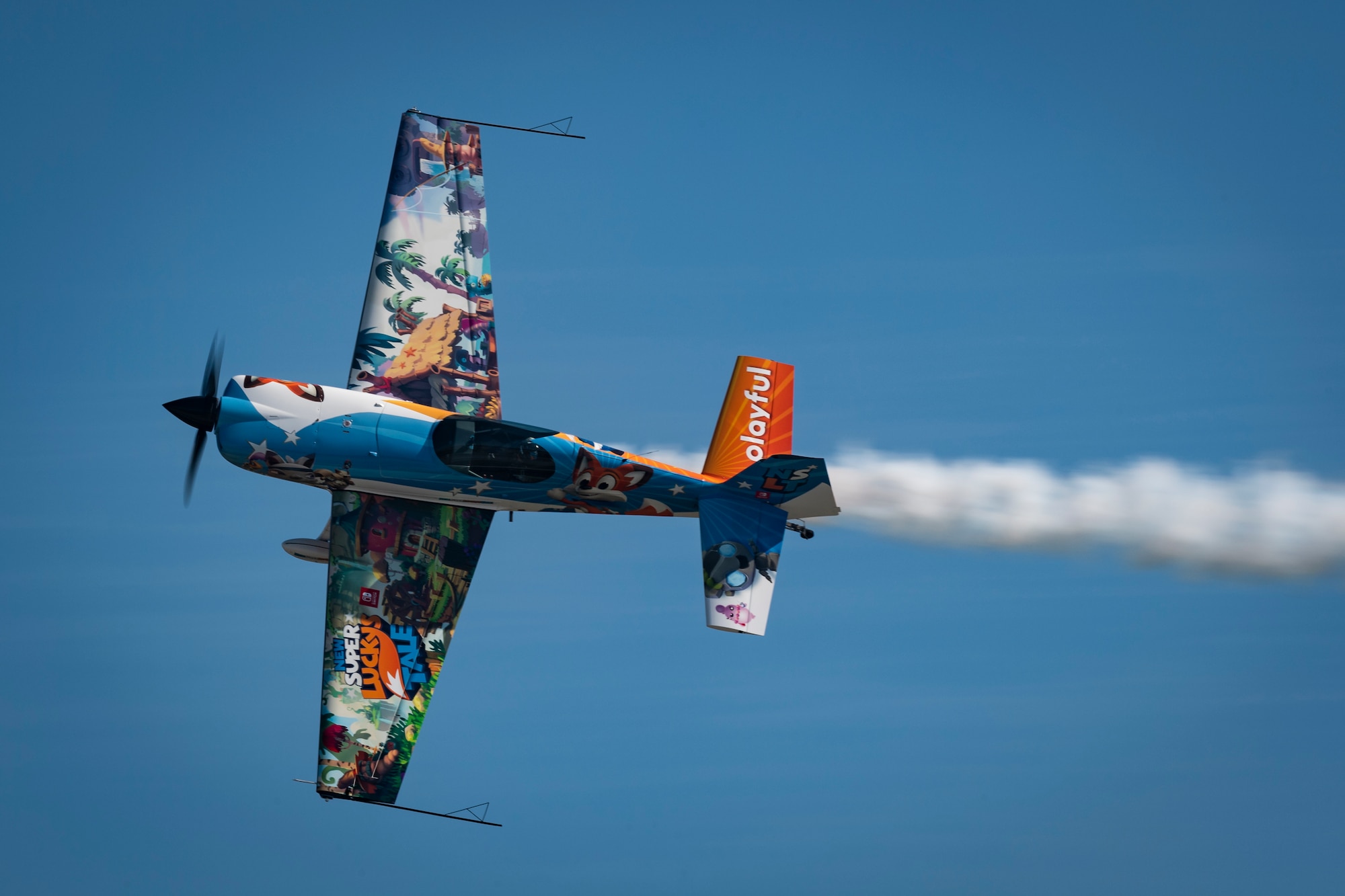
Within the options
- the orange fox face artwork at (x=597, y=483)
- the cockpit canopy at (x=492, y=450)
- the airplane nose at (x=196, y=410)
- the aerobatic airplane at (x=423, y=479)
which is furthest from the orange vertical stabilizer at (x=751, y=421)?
the airplane nose at (x=196, y=410)

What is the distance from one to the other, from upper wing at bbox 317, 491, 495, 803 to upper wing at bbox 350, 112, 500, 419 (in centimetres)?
239

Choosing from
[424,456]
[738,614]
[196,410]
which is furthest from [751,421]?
[196,410]

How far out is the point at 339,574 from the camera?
30.7 m

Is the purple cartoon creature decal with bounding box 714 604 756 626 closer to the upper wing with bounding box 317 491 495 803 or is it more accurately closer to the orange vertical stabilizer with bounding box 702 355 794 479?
the orange vertical stabilizer with bounding box 702 355 794 479

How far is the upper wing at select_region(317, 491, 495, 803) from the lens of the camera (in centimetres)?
2997

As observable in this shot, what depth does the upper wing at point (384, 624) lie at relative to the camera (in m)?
30.0

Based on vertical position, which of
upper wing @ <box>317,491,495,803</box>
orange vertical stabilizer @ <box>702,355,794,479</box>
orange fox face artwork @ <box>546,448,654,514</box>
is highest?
orange vertical stabilizer @ <box>702,355,794,479</box>

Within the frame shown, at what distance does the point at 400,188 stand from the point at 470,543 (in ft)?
24.1

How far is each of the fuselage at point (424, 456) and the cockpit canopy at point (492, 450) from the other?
2 cm

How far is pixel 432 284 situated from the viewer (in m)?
31.9

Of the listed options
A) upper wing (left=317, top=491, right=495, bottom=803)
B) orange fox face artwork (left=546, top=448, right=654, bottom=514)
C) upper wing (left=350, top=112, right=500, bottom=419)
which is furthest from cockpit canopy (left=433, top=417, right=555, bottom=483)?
upper wing (left=317, top=491, right=495, bottom=803)

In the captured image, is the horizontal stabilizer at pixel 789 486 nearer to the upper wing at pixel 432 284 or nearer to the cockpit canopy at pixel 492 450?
the cockpit canopy at pixel 492 450

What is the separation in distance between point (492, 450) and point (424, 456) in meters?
1.26

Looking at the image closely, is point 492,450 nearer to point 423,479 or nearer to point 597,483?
point 423,479
